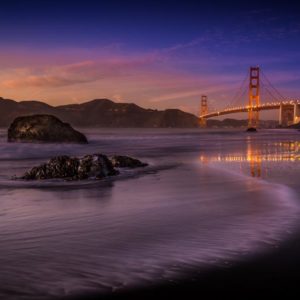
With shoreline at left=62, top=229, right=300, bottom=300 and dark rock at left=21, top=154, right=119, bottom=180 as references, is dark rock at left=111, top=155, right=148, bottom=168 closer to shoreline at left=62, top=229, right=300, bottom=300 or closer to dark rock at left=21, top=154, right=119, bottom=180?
dark rock at left=21, top=154, right=119, bottom=180

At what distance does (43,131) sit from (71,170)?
15.4 metres

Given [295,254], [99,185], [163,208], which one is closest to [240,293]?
[295,254]

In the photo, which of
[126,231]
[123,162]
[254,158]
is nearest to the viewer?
[126,231]

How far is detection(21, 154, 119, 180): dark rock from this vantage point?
25.3 feet

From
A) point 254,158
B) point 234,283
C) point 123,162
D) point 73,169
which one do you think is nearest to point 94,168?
point 73,169

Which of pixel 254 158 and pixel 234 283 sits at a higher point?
pixel 254 158

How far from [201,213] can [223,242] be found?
1249 mm

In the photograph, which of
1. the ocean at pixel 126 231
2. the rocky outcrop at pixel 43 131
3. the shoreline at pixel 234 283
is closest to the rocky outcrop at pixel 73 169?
the ocean at pixel 126 231

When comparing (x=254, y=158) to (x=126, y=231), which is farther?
(x=254, y=158)

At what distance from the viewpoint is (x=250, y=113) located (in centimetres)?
7719

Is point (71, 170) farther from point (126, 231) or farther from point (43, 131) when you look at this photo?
point (43, 131)

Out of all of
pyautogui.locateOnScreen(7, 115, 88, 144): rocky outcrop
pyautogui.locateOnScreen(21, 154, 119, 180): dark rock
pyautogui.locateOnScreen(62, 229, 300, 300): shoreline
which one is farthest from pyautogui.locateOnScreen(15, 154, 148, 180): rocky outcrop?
pyautogui.locateOnScreen(7, 115, 88, 144): rocky outcrop

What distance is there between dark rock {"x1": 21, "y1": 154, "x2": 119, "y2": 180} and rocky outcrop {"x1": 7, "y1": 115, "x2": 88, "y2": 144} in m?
14.4

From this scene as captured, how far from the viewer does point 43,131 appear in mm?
22641
